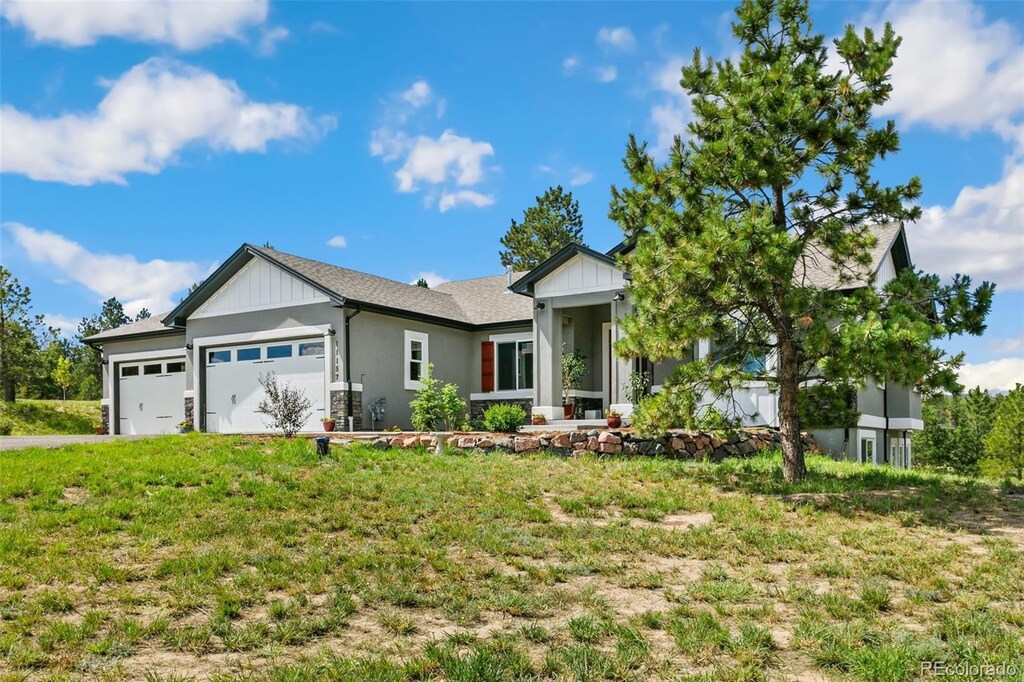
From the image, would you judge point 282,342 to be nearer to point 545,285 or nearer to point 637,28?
point 545,285

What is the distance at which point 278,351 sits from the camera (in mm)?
19953

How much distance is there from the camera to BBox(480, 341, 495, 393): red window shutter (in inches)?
843

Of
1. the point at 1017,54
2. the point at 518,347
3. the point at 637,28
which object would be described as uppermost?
the point at 637,28

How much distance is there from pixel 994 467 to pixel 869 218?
2587 cm

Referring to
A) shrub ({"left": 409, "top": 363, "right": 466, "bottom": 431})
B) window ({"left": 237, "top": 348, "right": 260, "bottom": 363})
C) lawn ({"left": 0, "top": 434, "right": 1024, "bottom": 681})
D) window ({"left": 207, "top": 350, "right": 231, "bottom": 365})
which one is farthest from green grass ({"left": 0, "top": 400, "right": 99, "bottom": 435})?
lawn ({"left": 0, "top": 434, "right": 1024, "bottom": 681})

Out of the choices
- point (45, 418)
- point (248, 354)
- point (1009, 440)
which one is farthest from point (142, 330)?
point (1009, 440)

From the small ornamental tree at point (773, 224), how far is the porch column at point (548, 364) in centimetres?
658

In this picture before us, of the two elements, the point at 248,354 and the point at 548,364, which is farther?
the point at 248,354

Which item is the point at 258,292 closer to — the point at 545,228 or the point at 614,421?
the point at 614,421

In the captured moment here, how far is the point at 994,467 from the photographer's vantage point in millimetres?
30953

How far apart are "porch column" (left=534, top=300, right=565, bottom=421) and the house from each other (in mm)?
28

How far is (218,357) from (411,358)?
5471mm

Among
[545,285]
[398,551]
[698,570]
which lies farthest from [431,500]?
[545,285]

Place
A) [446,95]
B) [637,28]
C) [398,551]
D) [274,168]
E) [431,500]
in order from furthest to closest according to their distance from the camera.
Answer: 1. [274,168]
2. [446,95]
3. [637,28]
4. [431,500]
5. [398,551]
